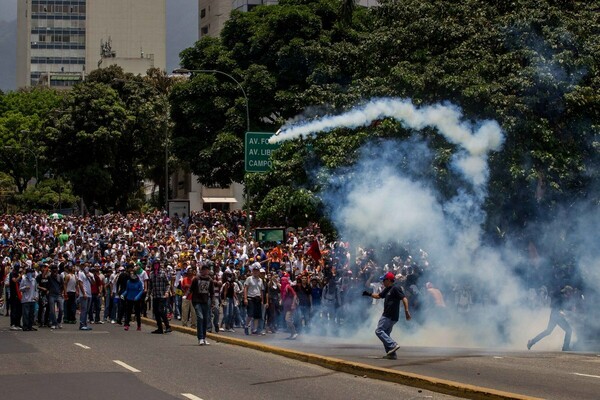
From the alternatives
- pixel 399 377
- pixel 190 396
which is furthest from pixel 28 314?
pixel 399 377

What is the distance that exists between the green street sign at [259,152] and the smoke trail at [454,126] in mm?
6555

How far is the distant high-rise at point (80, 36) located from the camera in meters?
133

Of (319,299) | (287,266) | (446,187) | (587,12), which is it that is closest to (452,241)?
(446,187)

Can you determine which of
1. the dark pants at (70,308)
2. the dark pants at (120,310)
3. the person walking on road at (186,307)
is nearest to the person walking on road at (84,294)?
the dark pants at (70,308)

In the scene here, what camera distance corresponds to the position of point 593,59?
89.9 ft

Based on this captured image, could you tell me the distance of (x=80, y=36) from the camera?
14725 centimetres

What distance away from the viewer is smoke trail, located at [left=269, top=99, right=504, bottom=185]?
84.9 ft

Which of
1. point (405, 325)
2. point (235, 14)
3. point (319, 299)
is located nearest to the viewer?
point (405, 325)

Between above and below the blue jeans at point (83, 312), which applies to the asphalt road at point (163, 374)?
below

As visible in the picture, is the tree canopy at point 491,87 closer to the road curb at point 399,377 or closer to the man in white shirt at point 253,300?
the man in white shirt at point 253,300

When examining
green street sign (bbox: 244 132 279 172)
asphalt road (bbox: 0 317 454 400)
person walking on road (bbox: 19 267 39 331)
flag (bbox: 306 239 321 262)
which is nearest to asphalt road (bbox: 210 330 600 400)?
asphalt road (bbox: 0 317 454 400)

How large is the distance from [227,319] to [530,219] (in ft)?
27.0

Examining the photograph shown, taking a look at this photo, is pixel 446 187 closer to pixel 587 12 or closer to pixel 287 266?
pixel 287 266

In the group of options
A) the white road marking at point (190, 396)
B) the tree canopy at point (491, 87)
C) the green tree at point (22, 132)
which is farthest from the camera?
the green tree at point (22, 132)
